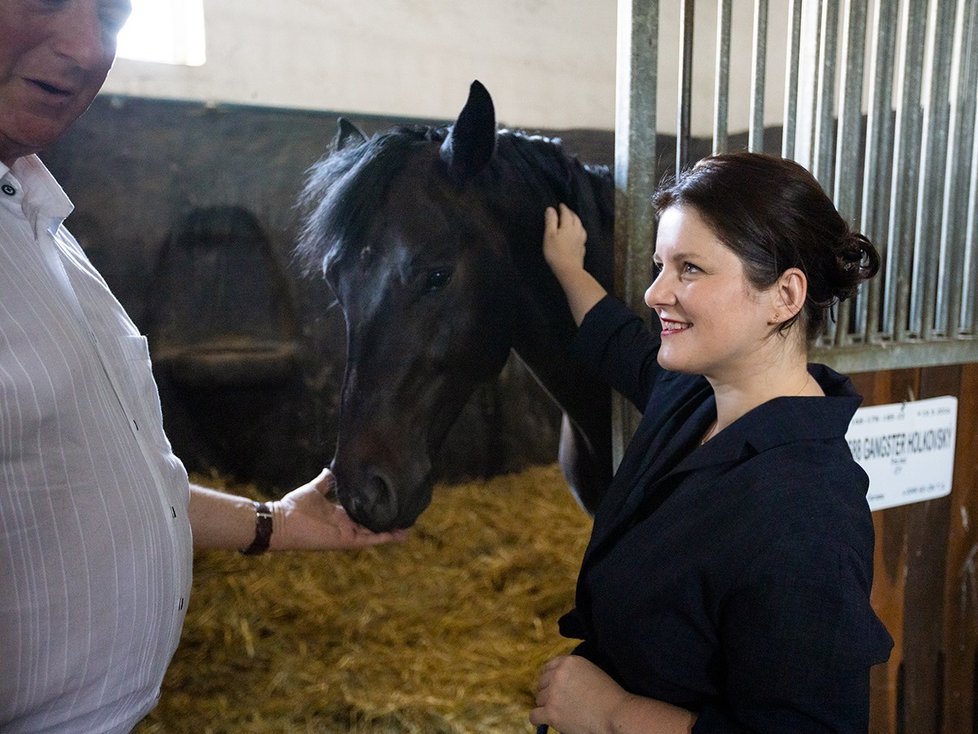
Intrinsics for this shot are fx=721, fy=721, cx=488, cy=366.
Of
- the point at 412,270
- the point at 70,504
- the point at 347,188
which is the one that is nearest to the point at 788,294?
the point at 412,270

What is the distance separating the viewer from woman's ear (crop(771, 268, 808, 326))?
88 cm

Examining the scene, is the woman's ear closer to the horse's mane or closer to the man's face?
the horse's mane

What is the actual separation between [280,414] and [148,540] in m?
0.31

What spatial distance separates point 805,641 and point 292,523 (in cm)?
70

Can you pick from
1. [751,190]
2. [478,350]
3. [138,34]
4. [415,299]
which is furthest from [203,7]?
[751,190]

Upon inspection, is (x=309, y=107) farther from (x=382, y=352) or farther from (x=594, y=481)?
(x=594, y=481)

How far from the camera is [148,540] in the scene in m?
0.80

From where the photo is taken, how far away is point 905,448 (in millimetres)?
1681

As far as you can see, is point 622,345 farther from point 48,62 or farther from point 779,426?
point 48,62

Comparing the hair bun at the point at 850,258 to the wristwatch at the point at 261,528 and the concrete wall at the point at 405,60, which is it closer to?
the concrete wall at the point at 405,60

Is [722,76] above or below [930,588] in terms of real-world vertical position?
above

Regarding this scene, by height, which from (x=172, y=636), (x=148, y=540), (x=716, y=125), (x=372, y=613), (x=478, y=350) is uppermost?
(x=716, y=125)

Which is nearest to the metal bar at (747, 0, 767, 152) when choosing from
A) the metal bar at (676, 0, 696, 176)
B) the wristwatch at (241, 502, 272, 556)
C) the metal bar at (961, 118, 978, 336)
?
the metal bar at (676, 0, 696, 176)

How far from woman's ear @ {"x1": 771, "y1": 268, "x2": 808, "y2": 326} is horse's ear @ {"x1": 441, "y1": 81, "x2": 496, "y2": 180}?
491mm
